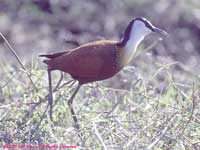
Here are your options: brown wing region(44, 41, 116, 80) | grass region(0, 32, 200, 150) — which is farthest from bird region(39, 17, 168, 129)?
grass region(0, 32, 200, 150)

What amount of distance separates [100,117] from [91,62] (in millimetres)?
330

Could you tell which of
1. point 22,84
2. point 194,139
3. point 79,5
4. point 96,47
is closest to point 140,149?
point 194,139

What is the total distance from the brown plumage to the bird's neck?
35 mm

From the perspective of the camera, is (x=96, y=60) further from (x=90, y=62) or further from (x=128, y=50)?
(x=128, y=50)

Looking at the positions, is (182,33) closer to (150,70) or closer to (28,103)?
(150,70)

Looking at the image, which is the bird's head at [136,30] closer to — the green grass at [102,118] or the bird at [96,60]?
the bird at [96,60]

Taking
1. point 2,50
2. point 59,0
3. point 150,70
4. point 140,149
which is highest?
point 59,0

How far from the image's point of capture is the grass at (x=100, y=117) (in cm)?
493

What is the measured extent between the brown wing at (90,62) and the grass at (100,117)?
20cm

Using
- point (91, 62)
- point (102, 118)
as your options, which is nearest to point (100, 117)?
point (102, 118)

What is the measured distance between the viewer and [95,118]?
5.18 meters

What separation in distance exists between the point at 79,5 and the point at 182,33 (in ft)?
3.63

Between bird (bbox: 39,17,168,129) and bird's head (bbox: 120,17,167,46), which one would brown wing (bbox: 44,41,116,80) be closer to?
bird (bbox: 39,17,168,129)

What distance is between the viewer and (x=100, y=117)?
5.31 metres
